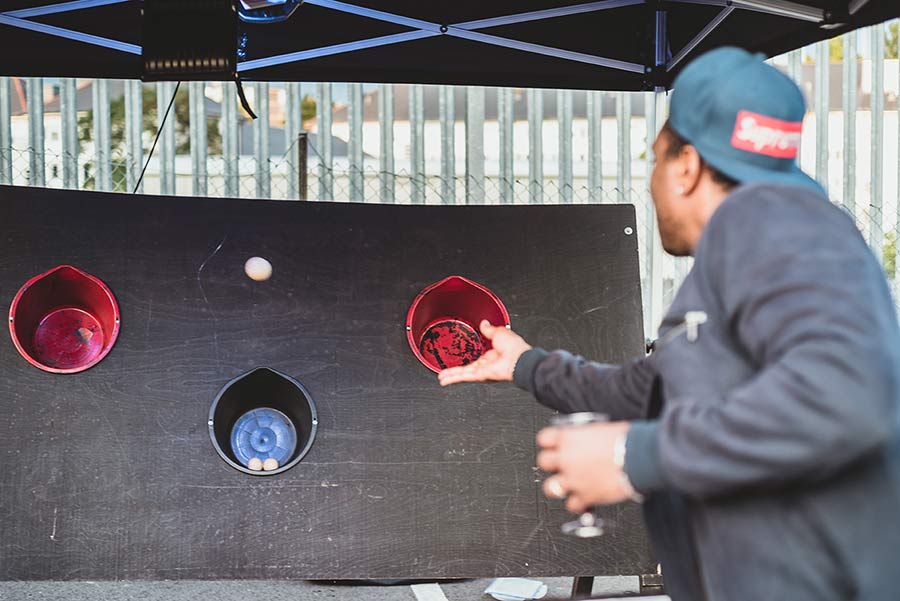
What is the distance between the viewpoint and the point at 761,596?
3.60ft

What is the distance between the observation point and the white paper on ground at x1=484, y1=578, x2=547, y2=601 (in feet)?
12.1

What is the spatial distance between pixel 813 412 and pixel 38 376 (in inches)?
95.1

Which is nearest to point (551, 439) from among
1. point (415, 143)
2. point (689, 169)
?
point (689, 169)

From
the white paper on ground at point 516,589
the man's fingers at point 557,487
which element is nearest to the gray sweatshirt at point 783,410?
the man's fingers at point 557,487

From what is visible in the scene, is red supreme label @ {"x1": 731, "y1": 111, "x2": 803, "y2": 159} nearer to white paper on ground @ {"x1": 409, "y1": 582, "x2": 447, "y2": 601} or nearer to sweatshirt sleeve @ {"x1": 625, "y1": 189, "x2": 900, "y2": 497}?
sweatshirt sleeve @ {"x1": 625, "y1": 189, "x2": 900, "y2": 497}

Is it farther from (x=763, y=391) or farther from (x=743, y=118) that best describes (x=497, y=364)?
(x=763, y=391)

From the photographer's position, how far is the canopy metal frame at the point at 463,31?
10.4 feet

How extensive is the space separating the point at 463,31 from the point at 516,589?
208 centimetres

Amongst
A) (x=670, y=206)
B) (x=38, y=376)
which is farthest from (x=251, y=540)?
(x=670, y=206)

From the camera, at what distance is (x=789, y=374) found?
0.98 metres

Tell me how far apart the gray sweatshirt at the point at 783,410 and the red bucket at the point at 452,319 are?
181cm

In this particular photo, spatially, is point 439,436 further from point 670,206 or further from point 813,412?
point 813,412

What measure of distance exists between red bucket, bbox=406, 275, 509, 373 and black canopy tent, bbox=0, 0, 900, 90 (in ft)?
3.09

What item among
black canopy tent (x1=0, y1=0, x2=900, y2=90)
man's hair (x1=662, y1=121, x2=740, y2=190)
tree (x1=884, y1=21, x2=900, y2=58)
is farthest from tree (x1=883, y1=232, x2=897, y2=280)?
man's hair (x1=662, y1=121, x2=740, y2=190)
